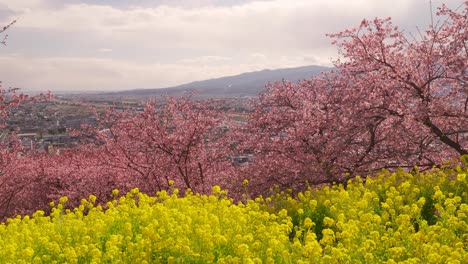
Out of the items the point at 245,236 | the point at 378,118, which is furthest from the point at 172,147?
the point at 245,236

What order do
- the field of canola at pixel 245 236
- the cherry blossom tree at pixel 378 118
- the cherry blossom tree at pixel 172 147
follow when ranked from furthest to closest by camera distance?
the cherry blossom tree at pixel 172 147 → the cherry blossom tree at pixel 378 118 → the field of canola at pixel 245 236

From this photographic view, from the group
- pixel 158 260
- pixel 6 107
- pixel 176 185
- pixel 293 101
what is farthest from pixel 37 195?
pixel 158 260

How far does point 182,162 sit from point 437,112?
26.6ft

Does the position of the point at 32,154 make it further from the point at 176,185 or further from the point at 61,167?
the point at 176,185

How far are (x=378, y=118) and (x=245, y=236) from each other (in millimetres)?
7295

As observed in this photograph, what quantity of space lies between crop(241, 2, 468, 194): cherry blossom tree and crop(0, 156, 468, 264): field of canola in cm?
228

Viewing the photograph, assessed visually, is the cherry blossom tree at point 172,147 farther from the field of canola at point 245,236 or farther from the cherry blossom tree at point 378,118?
the field of canola at point 245,236

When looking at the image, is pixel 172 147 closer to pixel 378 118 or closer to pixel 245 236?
pixel 378 118

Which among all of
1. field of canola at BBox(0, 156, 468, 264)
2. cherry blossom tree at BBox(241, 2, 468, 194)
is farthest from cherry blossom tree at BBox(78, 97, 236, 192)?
field of canola at BBox(0, 156, 468, 264)

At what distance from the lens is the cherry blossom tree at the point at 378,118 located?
46.6 ft

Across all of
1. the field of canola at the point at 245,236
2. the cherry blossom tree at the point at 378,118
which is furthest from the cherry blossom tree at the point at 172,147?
the field of canola at the point at 245,236

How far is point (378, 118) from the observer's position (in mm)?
14445

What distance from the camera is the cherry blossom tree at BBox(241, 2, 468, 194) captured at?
46.6 ft

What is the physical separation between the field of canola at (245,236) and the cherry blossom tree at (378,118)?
2.28 m
